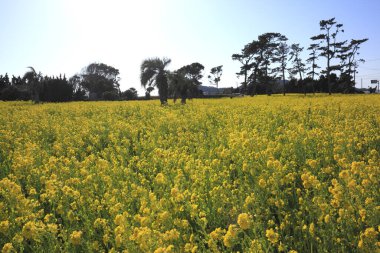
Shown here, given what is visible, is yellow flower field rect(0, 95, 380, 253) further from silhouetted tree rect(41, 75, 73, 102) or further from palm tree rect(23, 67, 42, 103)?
silhouetted tree rect(41, 75, 73, 102)

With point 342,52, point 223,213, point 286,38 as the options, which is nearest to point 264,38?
point 286,38

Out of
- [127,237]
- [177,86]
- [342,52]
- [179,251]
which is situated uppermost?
[342,52]

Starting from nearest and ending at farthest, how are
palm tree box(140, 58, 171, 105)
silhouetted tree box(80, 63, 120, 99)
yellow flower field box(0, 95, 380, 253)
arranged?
yellow flower field box(0, 95, 380, 253) → palm tree box(140, 58, 171, 105) → silhouetted tree box(80, 63, 120, 99)

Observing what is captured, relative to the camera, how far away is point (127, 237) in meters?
2.80

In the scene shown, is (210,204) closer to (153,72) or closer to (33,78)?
(153,72)

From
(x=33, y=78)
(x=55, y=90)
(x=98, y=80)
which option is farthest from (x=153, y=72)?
(x=98, y=80)

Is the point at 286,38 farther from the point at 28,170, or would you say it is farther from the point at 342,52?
the point at 28,170

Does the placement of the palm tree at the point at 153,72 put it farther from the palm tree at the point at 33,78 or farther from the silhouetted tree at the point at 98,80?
the silhouetted tree at the point at 98,80

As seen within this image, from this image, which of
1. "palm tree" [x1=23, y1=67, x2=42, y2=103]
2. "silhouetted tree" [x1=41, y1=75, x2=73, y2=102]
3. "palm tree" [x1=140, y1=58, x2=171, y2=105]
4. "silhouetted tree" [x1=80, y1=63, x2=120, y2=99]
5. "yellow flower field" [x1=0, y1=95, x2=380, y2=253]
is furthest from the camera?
"silhouetted tree" [x1=80, y1=63, x2=120, y2=99]

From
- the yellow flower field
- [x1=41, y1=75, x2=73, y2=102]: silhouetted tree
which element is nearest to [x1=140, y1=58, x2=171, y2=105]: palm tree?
the yellow flower field

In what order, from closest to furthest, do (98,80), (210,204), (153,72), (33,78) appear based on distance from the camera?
1. (210,204)
2. (153,72)
3. (33,78)
4. (98,80)

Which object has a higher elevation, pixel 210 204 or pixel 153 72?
pixel 153 72

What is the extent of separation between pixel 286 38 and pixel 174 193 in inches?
2091

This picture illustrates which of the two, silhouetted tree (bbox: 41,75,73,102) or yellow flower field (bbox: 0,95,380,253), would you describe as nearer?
yellow flower field (bbox: 0,95,380,253)
